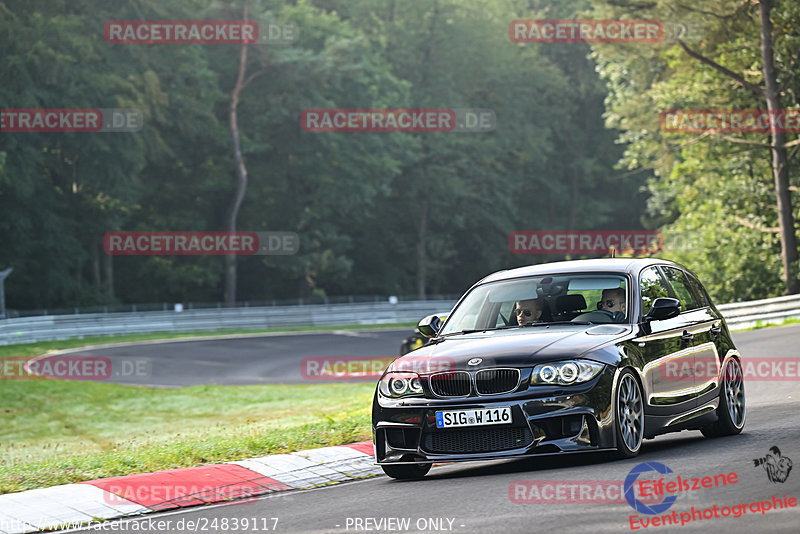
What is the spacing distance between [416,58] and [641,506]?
75.0m

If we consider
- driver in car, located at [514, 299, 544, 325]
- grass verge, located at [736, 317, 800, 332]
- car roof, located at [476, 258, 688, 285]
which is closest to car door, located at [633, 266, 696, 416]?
car roof, located at [476, 258, 688, 285]

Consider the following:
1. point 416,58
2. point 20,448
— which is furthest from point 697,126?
point 416,58

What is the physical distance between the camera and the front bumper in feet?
28.4

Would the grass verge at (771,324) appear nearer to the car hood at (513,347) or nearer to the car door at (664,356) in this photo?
the car door at (664,356)

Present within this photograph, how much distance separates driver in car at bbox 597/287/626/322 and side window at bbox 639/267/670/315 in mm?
210

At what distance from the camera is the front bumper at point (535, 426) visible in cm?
865

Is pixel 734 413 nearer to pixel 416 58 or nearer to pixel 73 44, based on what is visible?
pixel 73 44

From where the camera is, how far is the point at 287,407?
918 inches

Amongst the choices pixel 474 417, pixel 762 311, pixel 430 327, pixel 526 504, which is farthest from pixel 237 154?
pixel 526 504

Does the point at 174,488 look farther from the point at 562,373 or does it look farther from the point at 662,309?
the point at 662,309

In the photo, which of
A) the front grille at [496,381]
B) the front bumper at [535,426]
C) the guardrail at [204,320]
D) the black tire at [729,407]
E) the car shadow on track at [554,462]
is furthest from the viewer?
the guardrail at [204,320]

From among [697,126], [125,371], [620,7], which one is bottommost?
[125,371]

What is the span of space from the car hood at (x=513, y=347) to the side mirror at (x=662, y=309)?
0.30 metres

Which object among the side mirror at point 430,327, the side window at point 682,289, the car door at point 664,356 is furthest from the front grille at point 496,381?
the side window at point 682,289
